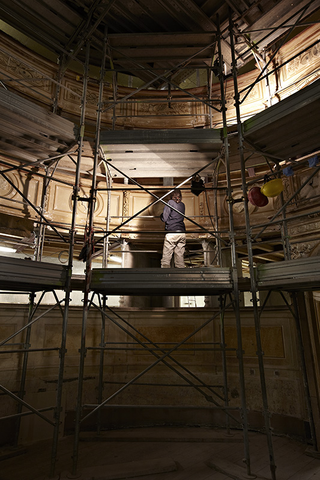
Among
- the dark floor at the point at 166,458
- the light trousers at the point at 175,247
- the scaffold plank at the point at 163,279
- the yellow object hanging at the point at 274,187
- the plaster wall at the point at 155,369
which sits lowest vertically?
the dark floor at the point at 166,458

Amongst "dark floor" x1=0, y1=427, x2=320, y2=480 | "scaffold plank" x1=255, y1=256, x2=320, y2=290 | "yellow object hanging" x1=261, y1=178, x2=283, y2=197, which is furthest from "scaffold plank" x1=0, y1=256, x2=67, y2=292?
"yellow object hanging" x1=261, y1=178, x2=283, y2=197

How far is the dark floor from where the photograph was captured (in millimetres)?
4320

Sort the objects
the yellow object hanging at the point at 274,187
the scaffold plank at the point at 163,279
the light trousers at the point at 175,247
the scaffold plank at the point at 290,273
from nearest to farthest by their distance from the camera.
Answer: the scaffold plank at the point at 290,273 → the scaffold plank at the point at 163,279 → the yellow object hanging at the point at 274,187 → the light trousers at the point at 175,247

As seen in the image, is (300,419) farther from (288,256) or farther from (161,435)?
(288,256)

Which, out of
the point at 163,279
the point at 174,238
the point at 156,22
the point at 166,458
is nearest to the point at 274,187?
the point at 163,279

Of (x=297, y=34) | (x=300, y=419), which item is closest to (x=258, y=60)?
(x=297, y=34)

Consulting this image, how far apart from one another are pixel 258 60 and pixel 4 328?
28.9ft

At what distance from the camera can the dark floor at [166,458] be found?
14.2 feet

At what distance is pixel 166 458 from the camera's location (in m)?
4.80

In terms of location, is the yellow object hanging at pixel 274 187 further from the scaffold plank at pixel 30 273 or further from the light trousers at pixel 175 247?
the scaffold plank at pixel 30 273

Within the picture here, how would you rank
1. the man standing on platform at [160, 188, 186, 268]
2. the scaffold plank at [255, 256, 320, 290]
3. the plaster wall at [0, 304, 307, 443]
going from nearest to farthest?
the scaffold plank at [255, 256, 320, 290] → the plaster wall at [0, 304, 307, 443] → the man standing on platform at [160, 188, 186, 268]

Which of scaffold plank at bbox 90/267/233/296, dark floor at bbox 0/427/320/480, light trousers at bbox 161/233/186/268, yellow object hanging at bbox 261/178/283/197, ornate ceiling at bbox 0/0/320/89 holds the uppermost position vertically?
ornate ceiling at bbox 0/0/320/89

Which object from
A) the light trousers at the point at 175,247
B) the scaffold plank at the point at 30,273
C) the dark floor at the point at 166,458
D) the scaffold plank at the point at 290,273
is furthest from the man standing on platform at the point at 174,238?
the dark floor at the point at 166,458

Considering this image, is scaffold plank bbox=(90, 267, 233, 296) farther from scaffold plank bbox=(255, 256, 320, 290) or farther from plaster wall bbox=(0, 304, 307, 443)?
plaster wall bbox=(0, 304, 307, 443)
